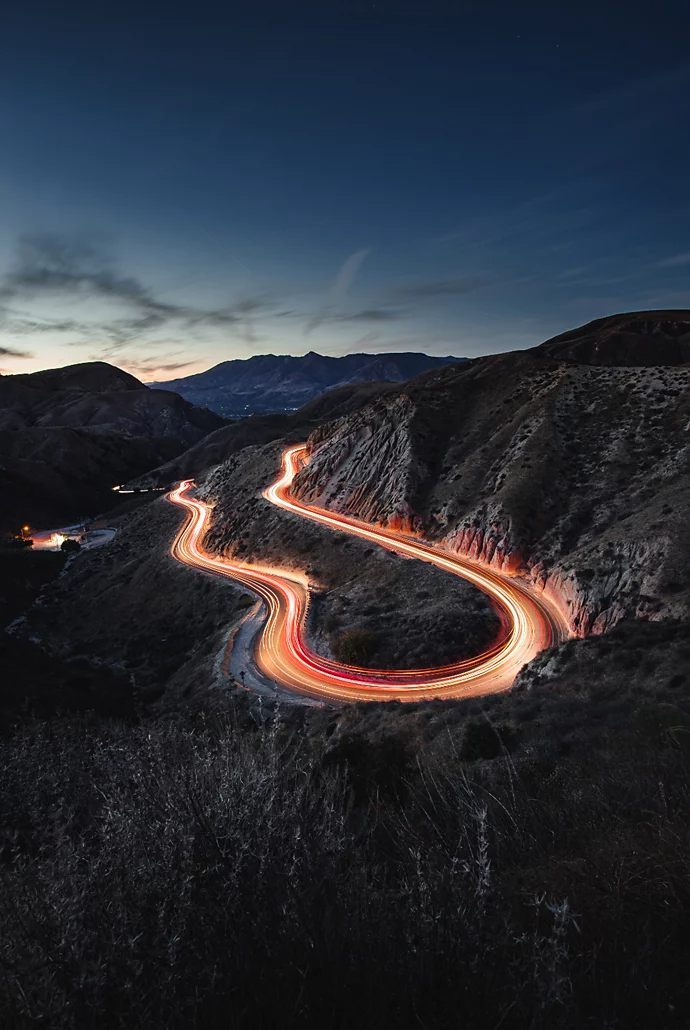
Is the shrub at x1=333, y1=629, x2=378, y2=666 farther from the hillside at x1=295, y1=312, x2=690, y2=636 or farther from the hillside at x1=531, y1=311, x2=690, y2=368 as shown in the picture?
the hillside at x1=531, y1=311, x2=690, y2=368

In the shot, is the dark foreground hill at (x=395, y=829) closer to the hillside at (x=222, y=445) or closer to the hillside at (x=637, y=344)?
the hillside at (x=637, y=344)

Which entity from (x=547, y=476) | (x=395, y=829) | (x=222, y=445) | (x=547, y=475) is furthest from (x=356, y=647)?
(x=222, y=445)

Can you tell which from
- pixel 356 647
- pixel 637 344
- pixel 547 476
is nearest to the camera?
pixel 356 647

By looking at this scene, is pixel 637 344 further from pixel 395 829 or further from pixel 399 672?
pixel 395 829

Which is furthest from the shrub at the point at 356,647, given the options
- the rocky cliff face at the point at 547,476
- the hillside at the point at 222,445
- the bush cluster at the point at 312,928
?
the hillside at the point at 222,445

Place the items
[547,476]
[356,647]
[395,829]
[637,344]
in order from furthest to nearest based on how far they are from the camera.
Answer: [637,344] < [547,476] < [356,647] < [395,829]

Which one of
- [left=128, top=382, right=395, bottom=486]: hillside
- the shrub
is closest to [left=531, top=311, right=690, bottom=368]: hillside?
[left=128, top=382, right=395, bottom=486]: hillside
